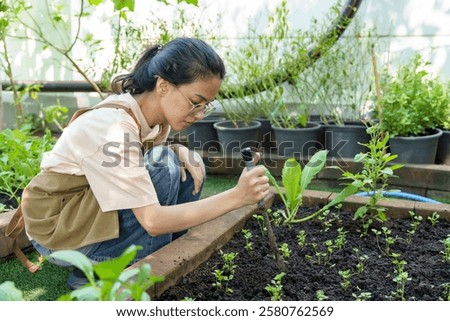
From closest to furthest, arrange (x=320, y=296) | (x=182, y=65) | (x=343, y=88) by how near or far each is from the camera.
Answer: (x=320, y=296)
(x=182, y=65)
(x=343, y=88)

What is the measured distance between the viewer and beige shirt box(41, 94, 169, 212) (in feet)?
6.12

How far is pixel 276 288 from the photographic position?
5.92 feet

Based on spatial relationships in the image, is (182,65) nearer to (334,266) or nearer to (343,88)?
(334,266)

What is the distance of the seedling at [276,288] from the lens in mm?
1783

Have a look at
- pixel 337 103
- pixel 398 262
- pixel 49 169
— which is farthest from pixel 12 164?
pixel 337 103

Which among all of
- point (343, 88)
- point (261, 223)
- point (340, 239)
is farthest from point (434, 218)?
point (343, 88)

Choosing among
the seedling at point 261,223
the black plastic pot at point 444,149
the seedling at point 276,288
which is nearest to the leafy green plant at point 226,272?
the seedling at point 276,288

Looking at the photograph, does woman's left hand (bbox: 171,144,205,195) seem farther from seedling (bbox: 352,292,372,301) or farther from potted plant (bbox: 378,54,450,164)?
potted plant (bbox: 378,54,450,164)

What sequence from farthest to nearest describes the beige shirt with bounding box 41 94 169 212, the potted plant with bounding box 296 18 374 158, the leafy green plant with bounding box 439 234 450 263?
the potted plant with bounding box 296 18 374 158 < the leafy green plant with bounding box 439 234 450 263 < the beige shirt with bounding box 41 94 169 212

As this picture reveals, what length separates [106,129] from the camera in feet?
6.24

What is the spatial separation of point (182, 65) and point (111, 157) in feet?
1.31

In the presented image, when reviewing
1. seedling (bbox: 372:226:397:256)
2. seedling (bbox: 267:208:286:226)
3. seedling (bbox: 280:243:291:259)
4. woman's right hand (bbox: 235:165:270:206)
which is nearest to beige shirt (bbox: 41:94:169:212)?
woman's right hand (bbox: 235:165:270:206)

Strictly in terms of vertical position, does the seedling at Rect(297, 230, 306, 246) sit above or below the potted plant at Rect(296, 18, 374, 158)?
below

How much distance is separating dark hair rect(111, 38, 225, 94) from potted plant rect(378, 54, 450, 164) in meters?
1.79
